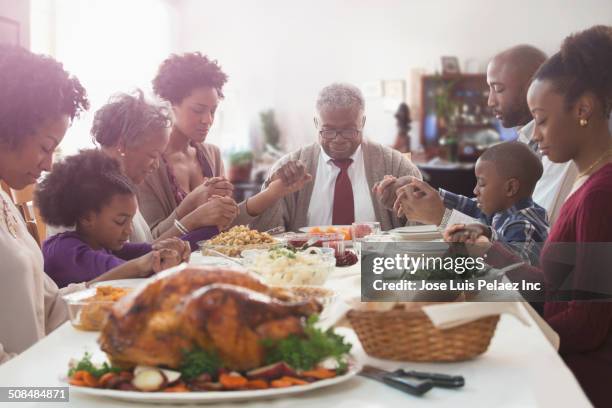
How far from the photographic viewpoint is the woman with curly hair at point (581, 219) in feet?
5.57

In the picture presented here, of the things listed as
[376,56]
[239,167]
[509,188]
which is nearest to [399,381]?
[509,188]

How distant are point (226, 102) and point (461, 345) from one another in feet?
26.6

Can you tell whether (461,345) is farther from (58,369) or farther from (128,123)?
(128,123)

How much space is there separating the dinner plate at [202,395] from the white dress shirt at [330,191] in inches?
95.9

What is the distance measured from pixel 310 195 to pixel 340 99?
47cm

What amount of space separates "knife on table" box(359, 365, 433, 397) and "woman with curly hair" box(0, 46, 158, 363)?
0.94m

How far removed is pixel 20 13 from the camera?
174 inches

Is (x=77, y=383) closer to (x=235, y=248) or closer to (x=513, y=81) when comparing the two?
(x=235, y=248)

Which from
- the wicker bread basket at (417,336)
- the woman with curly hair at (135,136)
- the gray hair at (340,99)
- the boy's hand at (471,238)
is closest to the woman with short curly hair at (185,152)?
the woman with curly hair at (135,136)

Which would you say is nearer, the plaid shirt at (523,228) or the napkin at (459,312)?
the napkin at (459,312)

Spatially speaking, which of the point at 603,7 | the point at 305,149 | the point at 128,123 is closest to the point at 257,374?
the point at 128,123

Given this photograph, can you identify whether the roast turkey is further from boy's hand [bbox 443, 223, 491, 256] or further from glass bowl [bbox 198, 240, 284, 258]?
glass bowl [bbox 198, 240, 284, 258]

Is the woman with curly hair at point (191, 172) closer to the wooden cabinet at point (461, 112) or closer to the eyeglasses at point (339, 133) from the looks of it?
the eyeglasses at point (339, 133)

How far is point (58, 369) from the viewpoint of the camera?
118 centimetres
